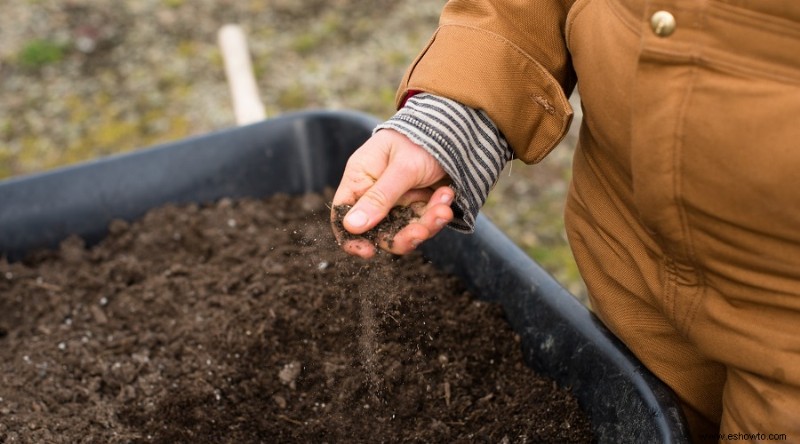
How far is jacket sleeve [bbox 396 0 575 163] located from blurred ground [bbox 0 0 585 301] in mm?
1264

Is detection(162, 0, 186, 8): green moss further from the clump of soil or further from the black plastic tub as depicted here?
the clump of soil

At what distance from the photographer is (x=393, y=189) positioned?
3.20 feet

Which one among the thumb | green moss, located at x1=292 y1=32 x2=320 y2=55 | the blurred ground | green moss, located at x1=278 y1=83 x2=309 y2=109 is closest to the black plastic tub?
the thumb

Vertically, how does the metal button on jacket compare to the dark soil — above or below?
above

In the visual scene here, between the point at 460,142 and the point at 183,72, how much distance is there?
2322 mm

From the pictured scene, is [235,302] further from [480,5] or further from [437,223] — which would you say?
[480,5]

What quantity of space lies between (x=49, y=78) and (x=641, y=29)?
2.78 m

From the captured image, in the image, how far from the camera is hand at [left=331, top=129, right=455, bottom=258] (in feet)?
3.14

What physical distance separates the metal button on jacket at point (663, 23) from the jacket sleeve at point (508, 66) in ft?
0.80

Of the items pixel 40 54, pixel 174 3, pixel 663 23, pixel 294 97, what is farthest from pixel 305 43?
pixel 663 23

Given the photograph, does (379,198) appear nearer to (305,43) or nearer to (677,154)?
(677,154)

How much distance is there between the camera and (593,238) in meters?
1.10

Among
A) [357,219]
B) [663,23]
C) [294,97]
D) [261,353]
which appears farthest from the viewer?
[294,97]

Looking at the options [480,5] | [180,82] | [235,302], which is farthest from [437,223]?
[180,82]
